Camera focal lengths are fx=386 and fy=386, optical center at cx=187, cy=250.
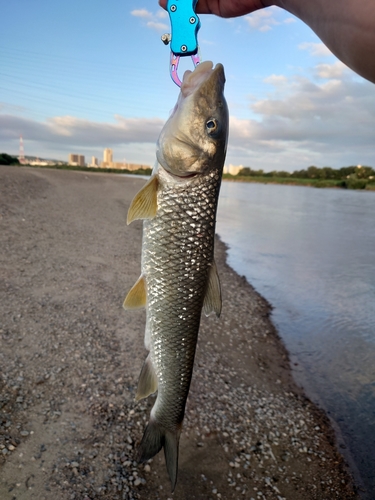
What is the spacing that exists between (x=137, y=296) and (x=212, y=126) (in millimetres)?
1258

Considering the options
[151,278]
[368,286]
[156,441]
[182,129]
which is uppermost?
[182,129]

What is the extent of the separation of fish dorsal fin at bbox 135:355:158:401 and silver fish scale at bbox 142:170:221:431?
4 cm

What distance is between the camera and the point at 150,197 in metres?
2.49

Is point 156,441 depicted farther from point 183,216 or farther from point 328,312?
point 328,312

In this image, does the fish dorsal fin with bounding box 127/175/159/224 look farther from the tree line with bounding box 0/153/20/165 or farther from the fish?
the tree line with bounding box 0/153/20/165

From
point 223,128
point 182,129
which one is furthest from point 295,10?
point 182,129

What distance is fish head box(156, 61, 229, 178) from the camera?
2436mm

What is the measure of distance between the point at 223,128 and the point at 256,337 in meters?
5.74

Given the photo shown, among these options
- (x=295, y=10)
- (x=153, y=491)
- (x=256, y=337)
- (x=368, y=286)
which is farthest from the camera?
(x=368, y=286)

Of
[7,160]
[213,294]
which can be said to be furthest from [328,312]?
[7,160]

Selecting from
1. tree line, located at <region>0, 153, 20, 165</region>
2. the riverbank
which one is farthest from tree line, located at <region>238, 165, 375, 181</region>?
tree line, located at <region>0, 153, 20, 165</region>

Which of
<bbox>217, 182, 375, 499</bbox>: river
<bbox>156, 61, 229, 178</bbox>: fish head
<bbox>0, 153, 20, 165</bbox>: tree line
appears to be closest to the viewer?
<bbox>156, 61, 229, 178</bbox>: fish head

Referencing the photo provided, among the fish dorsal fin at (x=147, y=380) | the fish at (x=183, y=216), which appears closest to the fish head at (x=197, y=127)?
the fish at (x=183, y=216)

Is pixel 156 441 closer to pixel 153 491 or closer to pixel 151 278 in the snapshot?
pixel 153 491
